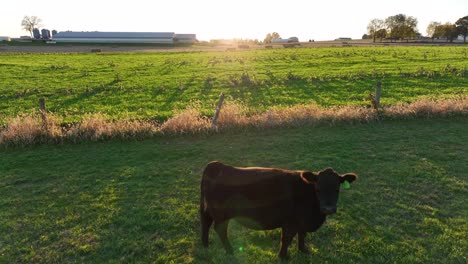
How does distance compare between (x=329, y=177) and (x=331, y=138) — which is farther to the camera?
(x=331, y=138)

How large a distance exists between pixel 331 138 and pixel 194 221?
706 cm

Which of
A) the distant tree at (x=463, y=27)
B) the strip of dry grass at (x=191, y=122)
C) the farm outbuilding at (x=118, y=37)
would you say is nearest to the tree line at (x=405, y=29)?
the distant tree at (x=463, y=27)

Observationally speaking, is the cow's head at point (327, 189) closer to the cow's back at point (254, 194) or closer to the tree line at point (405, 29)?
the cow's back at point (254, 194)

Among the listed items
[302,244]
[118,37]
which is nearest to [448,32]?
[118,37]

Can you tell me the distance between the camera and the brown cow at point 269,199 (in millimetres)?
5715

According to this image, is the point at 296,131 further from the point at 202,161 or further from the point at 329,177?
the point at 329,177

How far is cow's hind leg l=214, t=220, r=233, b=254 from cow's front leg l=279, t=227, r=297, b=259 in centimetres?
90

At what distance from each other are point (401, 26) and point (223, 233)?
435 feet

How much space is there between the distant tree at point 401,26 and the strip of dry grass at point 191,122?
377 ft

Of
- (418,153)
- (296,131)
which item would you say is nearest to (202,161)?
(296,131)

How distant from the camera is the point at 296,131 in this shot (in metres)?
13.5

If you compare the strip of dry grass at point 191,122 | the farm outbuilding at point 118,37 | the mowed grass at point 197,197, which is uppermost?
the farm outbuilding at point 118,37

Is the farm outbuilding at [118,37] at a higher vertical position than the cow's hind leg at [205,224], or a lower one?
higher

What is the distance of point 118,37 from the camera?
430ft
